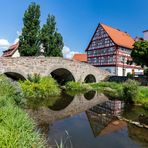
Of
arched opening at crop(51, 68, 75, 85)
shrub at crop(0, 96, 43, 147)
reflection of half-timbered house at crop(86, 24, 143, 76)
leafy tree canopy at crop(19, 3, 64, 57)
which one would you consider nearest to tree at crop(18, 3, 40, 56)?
leafy tree canopy at crop(19, 3, 64, 57)

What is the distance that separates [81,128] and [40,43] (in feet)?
77.6

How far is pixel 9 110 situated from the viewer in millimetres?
7102

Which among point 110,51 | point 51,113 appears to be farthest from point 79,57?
point 51,113

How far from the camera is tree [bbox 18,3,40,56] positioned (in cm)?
2947

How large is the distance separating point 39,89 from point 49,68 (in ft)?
19.7

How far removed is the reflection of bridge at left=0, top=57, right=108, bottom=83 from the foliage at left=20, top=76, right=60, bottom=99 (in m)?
3.18

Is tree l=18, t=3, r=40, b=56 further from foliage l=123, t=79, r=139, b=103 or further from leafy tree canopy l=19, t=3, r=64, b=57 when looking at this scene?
foliage l=123, t=79, r=139, b=103

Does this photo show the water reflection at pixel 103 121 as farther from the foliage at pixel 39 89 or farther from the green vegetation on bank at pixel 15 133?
the foliage at pixel 39 89

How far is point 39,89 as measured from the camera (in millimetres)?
17984

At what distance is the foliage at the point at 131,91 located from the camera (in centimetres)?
1501

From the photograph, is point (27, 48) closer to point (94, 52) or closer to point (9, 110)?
point (94, 52)

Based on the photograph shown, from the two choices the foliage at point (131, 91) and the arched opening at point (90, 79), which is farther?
the arched opening at point (90, 79)

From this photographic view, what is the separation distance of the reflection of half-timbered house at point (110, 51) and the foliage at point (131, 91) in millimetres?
21982

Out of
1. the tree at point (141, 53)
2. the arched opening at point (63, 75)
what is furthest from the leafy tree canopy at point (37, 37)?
the tree at point (141, 53)
